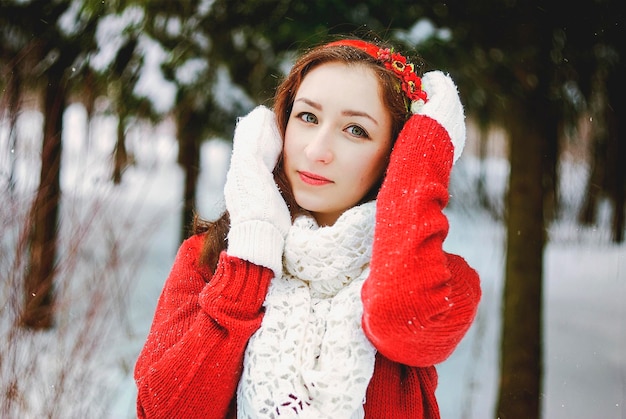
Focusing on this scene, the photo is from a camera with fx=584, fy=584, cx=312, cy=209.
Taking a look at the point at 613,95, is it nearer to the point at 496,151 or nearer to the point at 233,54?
the point at 496,151

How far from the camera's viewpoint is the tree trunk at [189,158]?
353cm

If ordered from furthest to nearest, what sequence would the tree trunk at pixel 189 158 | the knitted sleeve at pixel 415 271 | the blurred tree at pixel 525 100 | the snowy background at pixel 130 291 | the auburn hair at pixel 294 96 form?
1. the tree trunk at pixel 189 158
2. the blurred tree at pixel 525 100
3. the snowy background at pixel 130 291
4. the auburn hair at pixel 294 96
5. the knitted sleeve at pixel 415 271

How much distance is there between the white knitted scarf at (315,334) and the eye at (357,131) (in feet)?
0.55

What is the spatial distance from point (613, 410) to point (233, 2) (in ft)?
9.17

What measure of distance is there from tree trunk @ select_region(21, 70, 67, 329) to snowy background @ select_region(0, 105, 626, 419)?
0.06 metres

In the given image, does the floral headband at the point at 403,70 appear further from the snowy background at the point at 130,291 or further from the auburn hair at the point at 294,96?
the snowy background at the point at 130,291

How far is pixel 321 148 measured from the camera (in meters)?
1.36

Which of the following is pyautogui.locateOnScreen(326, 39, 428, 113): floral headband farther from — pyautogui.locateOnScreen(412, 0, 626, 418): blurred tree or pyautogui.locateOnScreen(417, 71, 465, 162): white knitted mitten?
pyautogui.locateOnScreen(412, 0, 626, 418): blurred tree

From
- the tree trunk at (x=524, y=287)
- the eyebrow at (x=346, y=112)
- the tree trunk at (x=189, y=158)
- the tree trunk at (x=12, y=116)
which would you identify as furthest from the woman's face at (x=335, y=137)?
the tree trunk at (x=189, y=158)

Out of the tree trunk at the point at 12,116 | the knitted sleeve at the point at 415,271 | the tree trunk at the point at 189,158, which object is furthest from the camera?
the tree trunk at the point at 189,158

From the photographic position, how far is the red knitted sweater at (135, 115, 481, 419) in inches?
47.5

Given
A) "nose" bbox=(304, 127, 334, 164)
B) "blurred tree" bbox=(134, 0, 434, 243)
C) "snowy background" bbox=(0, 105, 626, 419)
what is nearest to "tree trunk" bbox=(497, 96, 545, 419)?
"snowy background" bbox=(0, 105, 626, 419)

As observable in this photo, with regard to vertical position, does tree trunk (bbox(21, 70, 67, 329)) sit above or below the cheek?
below

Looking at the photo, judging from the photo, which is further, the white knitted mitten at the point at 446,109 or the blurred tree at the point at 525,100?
the blurred tree at the point at 525,100
